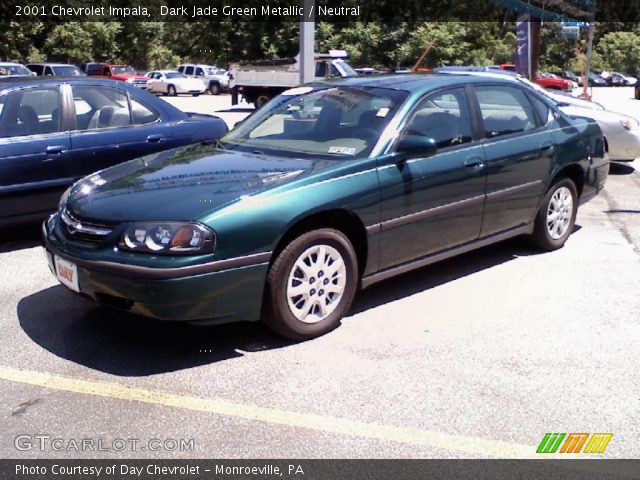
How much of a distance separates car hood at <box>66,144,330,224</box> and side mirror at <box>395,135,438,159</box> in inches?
19.2

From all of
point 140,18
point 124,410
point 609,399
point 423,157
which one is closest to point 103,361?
point 124,410

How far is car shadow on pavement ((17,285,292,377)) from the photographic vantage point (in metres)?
3.95

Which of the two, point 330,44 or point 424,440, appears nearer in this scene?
point 424,440

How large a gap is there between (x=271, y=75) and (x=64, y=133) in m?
18.3

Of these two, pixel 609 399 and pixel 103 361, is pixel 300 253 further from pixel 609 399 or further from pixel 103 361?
pixel 609 399

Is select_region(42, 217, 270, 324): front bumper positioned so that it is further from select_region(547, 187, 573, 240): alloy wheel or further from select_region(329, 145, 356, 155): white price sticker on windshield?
select_region(547, 187, 573, 240): alloy wheel

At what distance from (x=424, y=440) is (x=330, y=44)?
139 feet

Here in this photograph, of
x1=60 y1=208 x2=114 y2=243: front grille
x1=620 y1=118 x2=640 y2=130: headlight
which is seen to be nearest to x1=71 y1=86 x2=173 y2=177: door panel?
x1=60 y1=208 x2=114 y2=243: front grille

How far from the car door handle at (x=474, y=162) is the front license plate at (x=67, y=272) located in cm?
272

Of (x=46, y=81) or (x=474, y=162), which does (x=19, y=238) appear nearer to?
(x=46, y=81)

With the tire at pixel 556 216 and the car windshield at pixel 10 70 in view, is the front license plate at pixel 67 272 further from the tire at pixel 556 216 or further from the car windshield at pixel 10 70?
the car windshield at pixel 10 70

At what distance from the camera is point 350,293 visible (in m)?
4.40

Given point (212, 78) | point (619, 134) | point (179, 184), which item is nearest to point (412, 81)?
point (179, 184)

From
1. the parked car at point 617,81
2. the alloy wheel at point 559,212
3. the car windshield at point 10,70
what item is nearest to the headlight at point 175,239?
the alloy wheel at point 559,212
